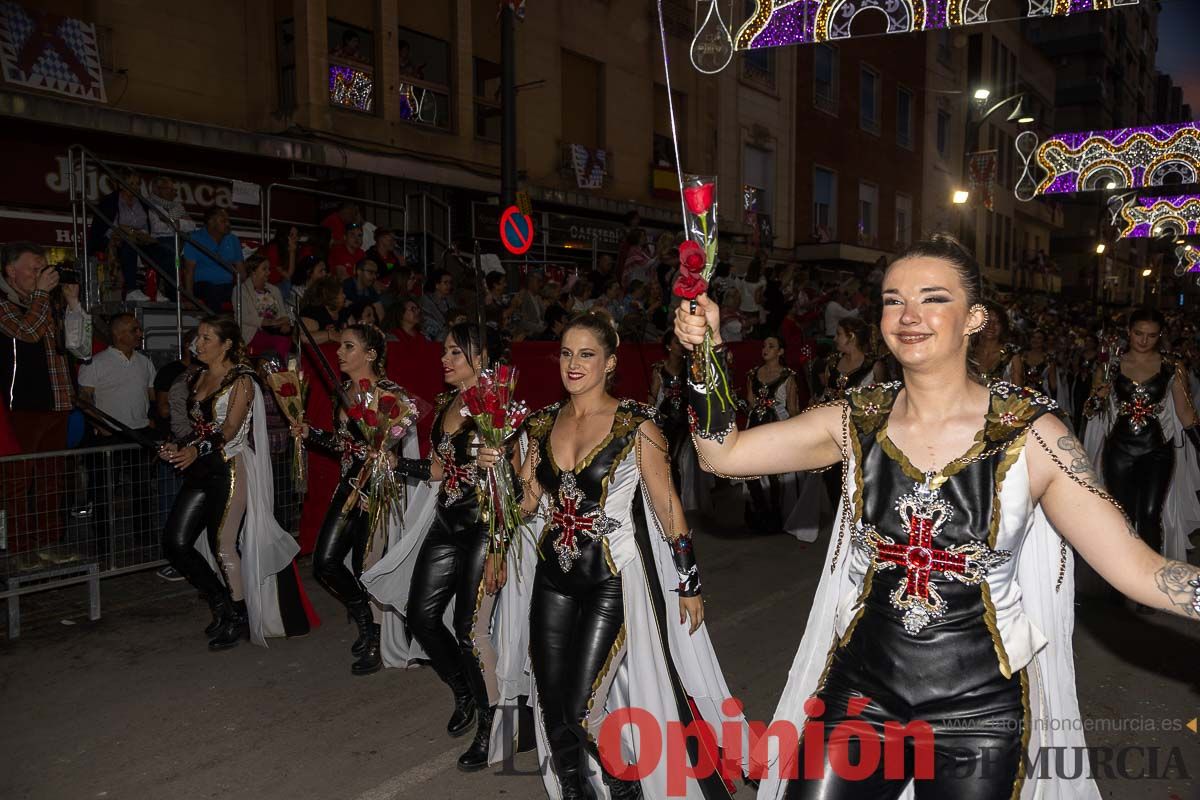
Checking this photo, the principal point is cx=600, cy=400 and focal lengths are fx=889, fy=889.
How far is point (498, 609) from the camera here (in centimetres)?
446

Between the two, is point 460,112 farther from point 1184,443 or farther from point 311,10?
point 1184,443

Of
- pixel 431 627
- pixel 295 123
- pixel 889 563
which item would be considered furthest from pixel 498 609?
pixel 295 123

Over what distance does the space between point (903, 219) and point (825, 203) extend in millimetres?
6278

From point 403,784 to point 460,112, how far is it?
48.3 ft

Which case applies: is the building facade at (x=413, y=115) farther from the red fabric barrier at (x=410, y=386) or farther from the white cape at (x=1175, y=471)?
the white cape at (x=1175, y=471)

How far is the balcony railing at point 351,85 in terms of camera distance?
14539mm

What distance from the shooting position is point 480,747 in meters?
4.31

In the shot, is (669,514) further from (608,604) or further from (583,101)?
(583,101)

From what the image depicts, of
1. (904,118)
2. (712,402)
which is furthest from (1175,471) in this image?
(904,118)

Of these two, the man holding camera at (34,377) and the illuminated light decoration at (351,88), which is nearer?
the man holding camera at (34,377)

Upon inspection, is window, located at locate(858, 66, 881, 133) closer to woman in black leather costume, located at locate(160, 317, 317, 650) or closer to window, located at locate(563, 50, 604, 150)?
window, located at locate(563, 50, 604, 150)

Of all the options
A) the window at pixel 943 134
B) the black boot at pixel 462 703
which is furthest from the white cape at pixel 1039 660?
the window at pixel 943 134

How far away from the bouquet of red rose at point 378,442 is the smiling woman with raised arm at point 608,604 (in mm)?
1715

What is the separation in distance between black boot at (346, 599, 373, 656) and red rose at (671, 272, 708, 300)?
3.97 metres
